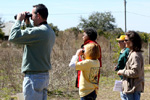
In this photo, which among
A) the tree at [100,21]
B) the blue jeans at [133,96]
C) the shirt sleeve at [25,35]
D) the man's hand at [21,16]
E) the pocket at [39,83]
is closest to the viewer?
the shirt sleeve at [25,35]

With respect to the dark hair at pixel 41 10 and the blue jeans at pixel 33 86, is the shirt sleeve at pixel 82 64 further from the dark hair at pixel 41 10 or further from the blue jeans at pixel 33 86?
the dark hair at pixel 41 10

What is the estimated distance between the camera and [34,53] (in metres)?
3.32

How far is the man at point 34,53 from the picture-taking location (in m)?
3.24

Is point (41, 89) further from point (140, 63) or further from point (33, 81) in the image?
point (140, 63)

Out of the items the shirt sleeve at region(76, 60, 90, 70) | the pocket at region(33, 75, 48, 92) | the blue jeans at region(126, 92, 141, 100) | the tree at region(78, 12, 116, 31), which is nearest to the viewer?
the pocket at region(33, 75, 48, 92)

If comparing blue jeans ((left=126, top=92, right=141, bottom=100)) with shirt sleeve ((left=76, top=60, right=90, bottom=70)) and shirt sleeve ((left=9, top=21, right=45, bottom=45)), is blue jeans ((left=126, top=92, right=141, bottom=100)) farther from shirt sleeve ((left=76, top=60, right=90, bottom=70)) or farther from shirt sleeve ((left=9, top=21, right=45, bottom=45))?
shirt sleeve ((left=9, top=21, right=45, bottom=45))

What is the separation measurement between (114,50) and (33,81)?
418 inches

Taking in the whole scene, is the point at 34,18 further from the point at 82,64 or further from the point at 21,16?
the point at 82,64

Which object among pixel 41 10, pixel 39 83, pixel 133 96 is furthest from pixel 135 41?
pixel 39 83

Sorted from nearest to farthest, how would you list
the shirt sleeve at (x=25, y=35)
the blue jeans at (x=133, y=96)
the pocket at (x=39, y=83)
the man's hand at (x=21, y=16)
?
the shirt sleeve at (x=25, y=35), the pocket at (x=39, y=83), the man's hand at (x=21, y=16), the blue jeans at (x=133, y=96)

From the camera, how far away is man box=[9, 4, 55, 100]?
3238 millimetres

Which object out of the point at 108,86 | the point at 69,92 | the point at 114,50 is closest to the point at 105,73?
the point at 114,50

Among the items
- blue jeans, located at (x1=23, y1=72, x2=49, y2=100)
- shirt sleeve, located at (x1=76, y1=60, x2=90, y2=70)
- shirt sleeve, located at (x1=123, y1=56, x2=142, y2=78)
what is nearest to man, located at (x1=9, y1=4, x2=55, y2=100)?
blue jeans, located at (x1=23, y1=72, x2=49, y2=100)

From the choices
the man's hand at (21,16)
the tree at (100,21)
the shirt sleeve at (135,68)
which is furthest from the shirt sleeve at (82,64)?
the tree at (100,21)
